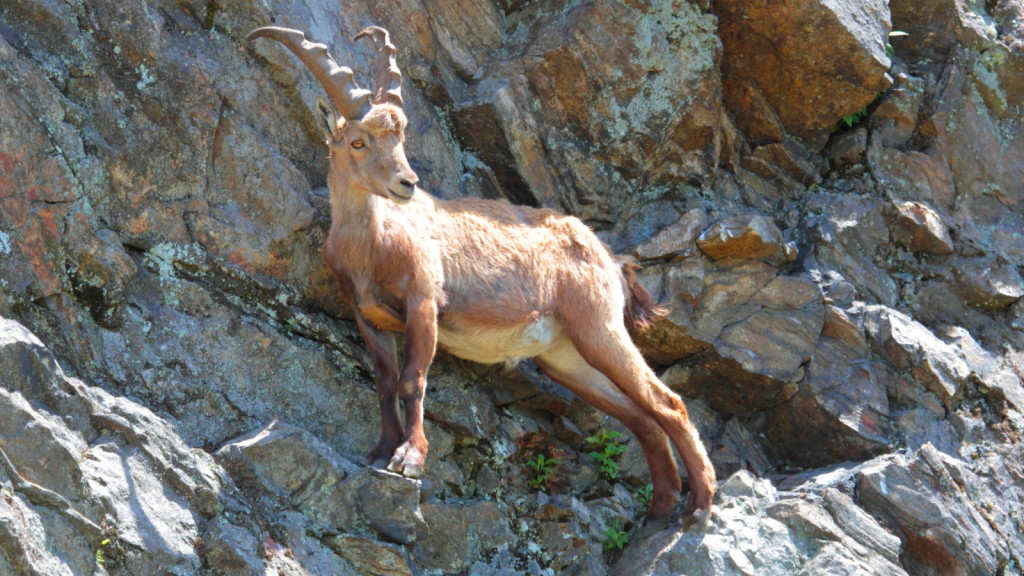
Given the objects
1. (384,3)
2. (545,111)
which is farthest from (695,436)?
(384,3)

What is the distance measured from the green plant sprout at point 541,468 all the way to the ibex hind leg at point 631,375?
792 millimetres

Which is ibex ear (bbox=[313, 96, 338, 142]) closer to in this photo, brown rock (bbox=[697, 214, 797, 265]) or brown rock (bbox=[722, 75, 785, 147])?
brown rock (bbox=[697, 214, 797, 265])

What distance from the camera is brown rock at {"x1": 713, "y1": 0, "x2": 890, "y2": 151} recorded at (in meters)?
8.04

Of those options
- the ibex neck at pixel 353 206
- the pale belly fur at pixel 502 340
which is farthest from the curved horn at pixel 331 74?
the pale belly fur at pixel 502 340

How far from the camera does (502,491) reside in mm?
6363

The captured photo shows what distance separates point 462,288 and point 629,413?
5.12 feet

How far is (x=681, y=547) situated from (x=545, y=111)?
389cm

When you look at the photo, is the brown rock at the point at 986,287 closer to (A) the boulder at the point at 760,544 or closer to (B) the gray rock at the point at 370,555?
(A) the boulder at the point at 760,544

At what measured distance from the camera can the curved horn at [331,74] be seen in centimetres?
588

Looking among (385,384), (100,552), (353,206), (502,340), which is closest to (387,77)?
(353,206)

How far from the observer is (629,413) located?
6.59 metres

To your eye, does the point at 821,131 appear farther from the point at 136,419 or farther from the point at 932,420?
the point at 136,419

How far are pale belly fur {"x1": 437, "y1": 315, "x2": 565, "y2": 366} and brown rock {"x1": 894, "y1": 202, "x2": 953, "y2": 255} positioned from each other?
3666 millimetres

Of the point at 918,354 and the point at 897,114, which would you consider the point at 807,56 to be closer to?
the point at 897,114
